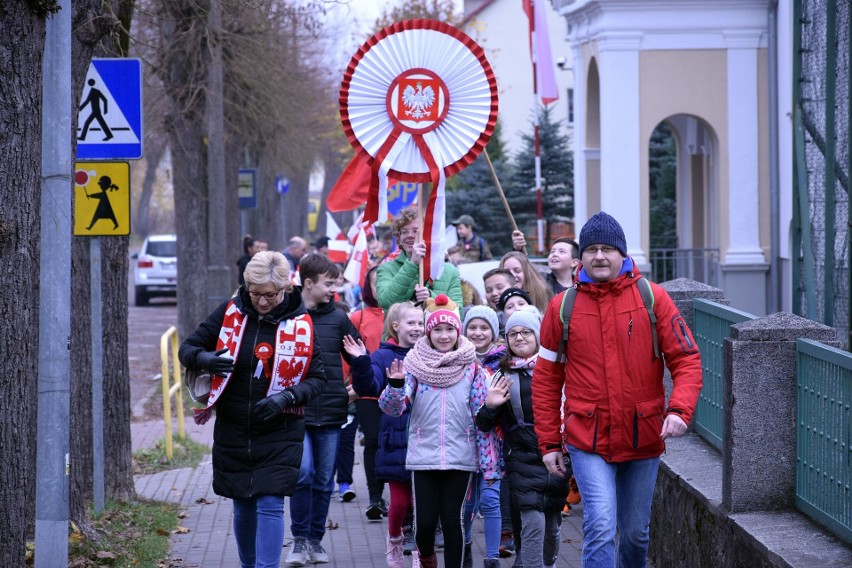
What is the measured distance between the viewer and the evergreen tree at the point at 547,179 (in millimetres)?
31422

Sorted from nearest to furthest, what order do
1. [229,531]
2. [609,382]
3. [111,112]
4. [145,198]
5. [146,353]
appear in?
[609,382]
[111,112]
[229,531]
[146,353]
[145,198]

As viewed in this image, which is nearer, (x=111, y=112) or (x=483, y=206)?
(x=111, y=112)

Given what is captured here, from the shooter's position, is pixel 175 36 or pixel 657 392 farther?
pixel 175 36

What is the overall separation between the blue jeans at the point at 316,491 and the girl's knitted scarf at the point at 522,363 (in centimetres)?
159

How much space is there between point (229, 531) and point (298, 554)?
142cm

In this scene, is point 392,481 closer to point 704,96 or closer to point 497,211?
point 704,96

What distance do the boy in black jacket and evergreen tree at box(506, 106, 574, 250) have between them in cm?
2314

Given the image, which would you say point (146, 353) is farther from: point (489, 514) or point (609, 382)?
point (609, 382)

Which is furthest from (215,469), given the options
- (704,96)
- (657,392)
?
(704,96)

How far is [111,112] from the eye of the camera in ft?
28.8

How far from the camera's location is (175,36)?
2034 cm

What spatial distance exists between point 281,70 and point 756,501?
805 inches

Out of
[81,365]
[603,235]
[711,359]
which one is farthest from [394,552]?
[603,235]

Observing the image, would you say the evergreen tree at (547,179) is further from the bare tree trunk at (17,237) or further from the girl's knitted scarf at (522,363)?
the bare tree trunk at (17,237)
